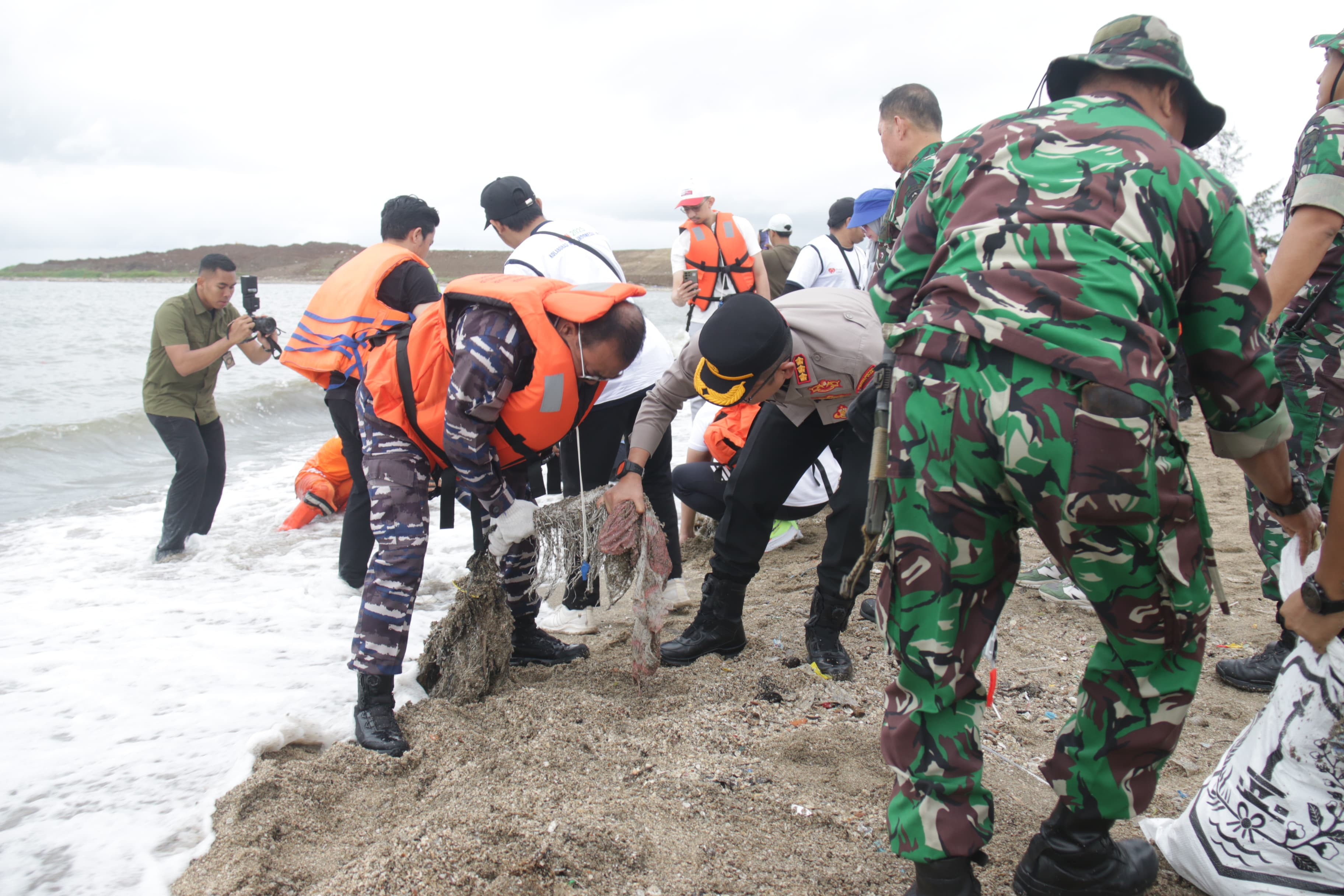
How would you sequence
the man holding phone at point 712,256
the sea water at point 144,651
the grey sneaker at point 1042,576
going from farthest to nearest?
the man holding phone at point 712,256 < the grey sneaker at point 1042,576 < the sea water at point 144,651

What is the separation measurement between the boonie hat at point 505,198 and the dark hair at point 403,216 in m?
0.31

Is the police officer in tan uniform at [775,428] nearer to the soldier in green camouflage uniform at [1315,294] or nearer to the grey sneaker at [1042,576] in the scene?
the soldier in green camouflage uniform at [1315,294]

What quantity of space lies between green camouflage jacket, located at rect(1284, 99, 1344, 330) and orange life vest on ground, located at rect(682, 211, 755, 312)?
3.79 metres

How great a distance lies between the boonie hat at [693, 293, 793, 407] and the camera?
8.29ft

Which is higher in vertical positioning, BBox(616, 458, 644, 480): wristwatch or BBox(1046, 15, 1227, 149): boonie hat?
BBox(1046, 15, 1227, 149): boonie hat

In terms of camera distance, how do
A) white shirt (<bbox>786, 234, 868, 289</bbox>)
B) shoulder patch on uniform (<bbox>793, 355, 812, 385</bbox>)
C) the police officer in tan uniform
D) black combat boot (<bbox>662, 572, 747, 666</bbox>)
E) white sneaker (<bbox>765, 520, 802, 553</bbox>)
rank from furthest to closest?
white shirt (<bbox>786, 234, 868, 289</bbox>) → white sneaker (<bbox>765, 520, 802, 553</bbox>) → black combat boot (<bbox>662, 572, 747, 666</bbox>) → shoulder patch on uniform (<bbox>793, 355, 812, 385</bbox>) → the police officer in tan uniform

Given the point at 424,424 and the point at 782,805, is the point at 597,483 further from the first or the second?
the point at 782,805

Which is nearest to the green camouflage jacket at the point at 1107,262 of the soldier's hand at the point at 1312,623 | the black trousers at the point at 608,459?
the soldier's hand at the point at 1312,623

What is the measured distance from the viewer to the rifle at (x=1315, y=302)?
8.23ft

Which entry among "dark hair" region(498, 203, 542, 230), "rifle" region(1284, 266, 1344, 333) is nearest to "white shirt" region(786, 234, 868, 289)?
"dark hair" region(498, 203, 542, 230)

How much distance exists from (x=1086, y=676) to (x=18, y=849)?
2.85 metres

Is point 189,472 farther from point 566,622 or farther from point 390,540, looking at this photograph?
point 390,540

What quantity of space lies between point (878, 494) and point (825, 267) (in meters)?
3.89

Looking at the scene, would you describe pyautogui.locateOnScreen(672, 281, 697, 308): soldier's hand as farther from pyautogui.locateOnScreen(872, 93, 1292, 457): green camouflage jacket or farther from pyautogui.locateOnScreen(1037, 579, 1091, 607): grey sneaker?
pyautogui.locateOnScreen(872, 93, 1292, 457): green camouflage jacket
